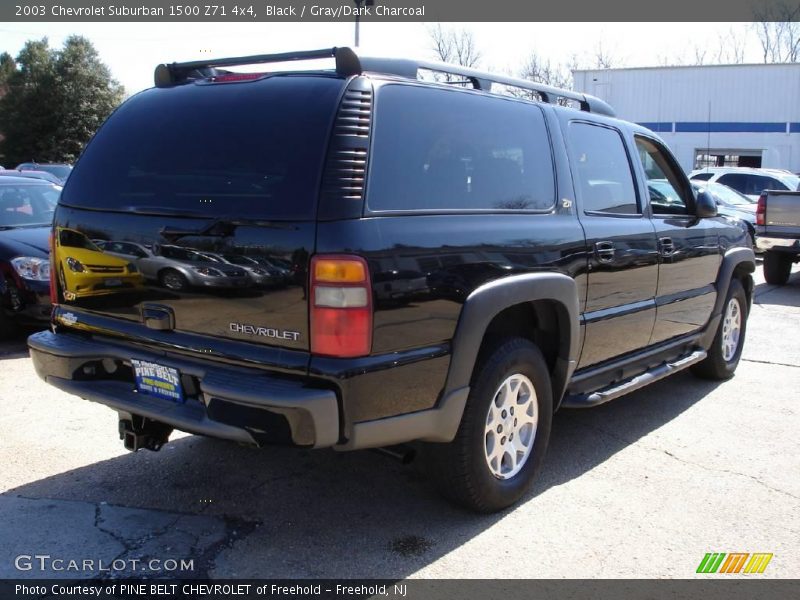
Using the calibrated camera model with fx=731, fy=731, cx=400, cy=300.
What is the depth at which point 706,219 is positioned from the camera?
5.43 m

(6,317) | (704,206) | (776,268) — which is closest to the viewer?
(704,206)

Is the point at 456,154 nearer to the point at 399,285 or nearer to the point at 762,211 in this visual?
the point at 399,285

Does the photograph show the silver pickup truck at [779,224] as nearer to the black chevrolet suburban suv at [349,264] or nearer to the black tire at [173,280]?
the black chevrolet suburban suv at [349,264]

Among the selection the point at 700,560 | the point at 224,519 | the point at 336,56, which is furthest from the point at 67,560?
the point at 700,560

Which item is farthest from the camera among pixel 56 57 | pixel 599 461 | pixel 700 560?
pixel 56 57

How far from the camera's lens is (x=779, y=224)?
11016 mm

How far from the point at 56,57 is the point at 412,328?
46.7 metres

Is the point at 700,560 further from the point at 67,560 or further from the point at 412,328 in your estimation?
the point at 67,560

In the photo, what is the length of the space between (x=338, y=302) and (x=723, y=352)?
4.35m

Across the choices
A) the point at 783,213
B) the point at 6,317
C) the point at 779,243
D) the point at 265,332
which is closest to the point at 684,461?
the point at 265,332

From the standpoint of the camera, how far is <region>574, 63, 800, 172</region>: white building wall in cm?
2992

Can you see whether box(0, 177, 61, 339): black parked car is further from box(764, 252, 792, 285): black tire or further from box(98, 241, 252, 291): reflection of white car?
box(764, 252, 792, 285): black tire

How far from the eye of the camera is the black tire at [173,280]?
9.82ft

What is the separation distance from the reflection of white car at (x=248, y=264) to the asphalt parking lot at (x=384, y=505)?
1220 millimetres
